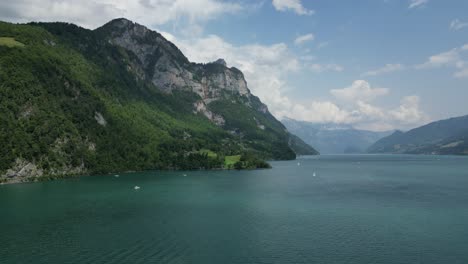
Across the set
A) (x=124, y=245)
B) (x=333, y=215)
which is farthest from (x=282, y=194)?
(x=124, y=245)

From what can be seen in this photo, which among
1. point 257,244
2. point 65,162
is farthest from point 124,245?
point 65,162

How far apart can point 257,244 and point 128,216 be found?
1572 inches

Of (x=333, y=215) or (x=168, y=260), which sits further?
(x=333, y=215)

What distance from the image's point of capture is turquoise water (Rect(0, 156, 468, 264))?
6047 centimetres

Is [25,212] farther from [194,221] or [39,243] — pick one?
[194,221]

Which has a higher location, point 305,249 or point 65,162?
point 65,162

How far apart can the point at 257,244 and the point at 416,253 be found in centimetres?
2606

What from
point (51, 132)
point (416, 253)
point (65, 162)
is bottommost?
point (416, 253)

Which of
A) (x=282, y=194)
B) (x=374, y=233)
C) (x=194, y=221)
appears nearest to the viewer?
(x=374, y=233)

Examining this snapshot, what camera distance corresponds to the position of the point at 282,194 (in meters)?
137

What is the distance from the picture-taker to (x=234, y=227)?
267 ft

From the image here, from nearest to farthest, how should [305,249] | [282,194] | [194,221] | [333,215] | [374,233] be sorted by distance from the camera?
[305,249], [374,233], [194,221], [333,215], [282,194]

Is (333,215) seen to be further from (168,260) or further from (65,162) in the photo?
(65,162)

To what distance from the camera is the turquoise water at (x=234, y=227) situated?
198 feet
